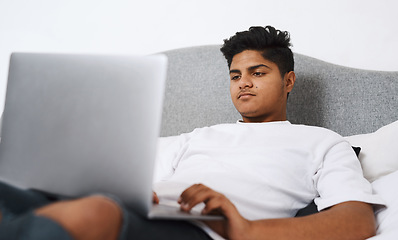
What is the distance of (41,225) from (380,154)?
1047 millimetres

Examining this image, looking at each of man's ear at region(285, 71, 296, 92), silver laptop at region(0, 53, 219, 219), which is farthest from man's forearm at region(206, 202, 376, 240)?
man's ear at region(285, 71, 296, 92)

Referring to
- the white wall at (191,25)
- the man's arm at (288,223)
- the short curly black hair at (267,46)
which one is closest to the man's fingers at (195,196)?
the man's arm at (288,223)

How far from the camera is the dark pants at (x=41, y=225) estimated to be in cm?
52

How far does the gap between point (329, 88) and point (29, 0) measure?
74.3 inches

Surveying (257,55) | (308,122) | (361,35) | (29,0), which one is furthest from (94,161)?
(29,0)

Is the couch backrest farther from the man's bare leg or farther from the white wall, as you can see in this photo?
the man's bare leg

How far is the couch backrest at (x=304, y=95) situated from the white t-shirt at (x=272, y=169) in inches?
13.2

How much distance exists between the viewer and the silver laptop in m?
0.62

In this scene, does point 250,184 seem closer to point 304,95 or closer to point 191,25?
point 304,95

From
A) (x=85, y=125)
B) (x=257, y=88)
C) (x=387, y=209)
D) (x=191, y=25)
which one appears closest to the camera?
(x=85, y=125)

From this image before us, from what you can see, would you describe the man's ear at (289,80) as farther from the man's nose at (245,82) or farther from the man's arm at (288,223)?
the man's arm at (288,223)

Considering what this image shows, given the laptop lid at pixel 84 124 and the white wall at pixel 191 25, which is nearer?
the laptop lid at pixel 84 124

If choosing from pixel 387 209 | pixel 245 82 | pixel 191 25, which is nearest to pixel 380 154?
pixel 387 209

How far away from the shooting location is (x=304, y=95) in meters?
1.57
